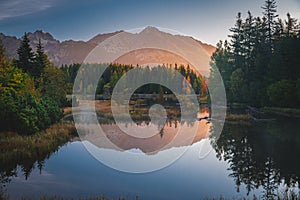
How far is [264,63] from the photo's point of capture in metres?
61.8

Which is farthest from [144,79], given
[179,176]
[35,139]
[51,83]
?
[179,176]

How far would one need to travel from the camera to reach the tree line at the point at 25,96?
2598 centimetres

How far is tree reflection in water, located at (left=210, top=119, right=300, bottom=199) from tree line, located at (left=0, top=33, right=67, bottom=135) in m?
17.4

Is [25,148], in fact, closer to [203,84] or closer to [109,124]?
[109,124]

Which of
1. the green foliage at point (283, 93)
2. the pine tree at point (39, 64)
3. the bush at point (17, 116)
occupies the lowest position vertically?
the bush at point (17, 116)

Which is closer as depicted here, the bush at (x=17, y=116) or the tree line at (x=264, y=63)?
the bush at (x=17, y=116)

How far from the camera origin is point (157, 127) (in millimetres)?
40312

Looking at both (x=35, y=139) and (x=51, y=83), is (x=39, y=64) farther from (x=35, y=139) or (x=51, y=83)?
(x=35, y=139)

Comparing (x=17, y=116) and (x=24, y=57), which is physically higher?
(x=24, y=57)

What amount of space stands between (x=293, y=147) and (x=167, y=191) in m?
14.8

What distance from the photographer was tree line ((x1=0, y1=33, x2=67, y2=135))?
2598 centimetres

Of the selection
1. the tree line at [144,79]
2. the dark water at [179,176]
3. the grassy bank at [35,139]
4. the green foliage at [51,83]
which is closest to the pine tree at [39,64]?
the green foliage at [51,83]

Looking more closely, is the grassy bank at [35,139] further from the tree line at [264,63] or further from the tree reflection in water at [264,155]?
the tree line at [264,63]

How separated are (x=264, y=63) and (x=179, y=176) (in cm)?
4988
